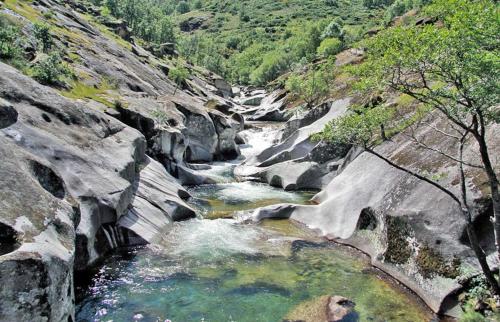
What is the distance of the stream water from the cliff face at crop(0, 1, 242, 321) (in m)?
2.24

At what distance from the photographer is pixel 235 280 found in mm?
23625

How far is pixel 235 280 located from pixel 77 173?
12.0m

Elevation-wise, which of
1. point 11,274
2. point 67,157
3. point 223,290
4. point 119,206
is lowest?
point 223,290

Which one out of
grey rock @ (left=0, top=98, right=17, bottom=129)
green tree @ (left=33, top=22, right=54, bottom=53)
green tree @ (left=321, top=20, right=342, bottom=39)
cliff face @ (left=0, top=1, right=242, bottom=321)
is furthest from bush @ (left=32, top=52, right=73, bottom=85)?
green tree @ (left=321, top=20, right=342, bottom=39)

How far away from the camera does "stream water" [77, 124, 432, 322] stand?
20094mm

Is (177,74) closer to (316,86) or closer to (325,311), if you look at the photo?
(316,86)

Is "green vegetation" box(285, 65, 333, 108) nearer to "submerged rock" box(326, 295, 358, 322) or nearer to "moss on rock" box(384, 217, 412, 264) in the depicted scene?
"moss on rock" box(384, 217, 412, 264)

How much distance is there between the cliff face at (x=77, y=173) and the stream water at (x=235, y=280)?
2243 millimetres

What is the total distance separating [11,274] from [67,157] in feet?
48.0

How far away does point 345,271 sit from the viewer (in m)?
25.3

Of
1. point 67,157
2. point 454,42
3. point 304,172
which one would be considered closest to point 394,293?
point 454,42

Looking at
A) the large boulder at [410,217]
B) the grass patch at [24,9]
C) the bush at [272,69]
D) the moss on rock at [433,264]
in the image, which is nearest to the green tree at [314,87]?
the large boulder at [410,217]

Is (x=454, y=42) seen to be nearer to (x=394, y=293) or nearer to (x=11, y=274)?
(x=394, y=293)

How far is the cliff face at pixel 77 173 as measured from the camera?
43.6 feet
